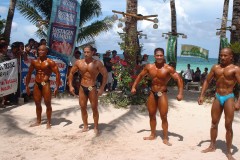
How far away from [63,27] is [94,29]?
16.8 feet

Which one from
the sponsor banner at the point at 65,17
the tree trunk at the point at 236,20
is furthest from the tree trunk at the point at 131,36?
the tree trunk at the point at 236,20

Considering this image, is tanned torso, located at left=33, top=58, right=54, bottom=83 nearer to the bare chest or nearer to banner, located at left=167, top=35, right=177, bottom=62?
the bare chest

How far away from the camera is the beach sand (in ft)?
18.3

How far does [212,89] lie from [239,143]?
15.7 feet

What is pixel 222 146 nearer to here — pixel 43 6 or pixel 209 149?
pixel 209 149

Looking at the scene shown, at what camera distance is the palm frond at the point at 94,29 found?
1501cm

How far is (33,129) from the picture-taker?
7.07 meters

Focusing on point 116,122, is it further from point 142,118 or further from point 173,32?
point 173,32

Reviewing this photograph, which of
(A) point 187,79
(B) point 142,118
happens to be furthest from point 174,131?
(A) point 187,79

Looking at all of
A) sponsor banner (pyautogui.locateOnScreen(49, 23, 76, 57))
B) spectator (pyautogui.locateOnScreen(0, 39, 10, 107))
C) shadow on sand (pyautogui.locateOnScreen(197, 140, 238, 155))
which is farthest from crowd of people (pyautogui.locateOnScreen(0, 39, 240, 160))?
sponsor banner (pyautogui.locateOnScreen(49, 23, 76, 57))

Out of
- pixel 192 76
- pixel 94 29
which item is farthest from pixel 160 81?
pixel 192 76

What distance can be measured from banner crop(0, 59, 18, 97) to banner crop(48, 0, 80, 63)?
150 centimetres

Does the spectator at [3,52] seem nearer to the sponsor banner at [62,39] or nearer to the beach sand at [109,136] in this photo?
the beach sand at [109,136]

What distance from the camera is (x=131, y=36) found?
10164 mm
